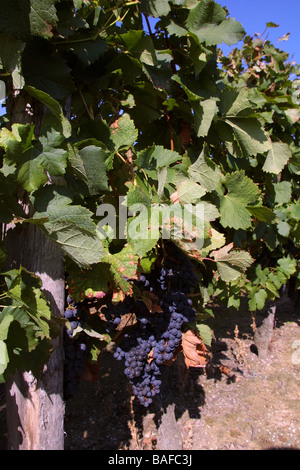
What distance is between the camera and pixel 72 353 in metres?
1.31

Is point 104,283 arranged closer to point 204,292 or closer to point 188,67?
point 204,292

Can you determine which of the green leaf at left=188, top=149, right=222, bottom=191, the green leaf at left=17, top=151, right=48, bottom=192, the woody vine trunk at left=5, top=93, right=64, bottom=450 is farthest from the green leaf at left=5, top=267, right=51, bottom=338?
the green leaf at left=188, top=149, right=222, bottom=191

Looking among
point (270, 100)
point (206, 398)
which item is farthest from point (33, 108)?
point (206, 398)

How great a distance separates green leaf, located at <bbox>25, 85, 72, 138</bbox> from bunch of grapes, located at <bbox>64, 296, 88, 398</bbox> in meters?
0.61

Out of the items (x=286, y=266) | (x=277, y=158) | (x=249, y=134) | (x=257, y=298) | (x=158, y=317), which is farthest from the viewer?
(x=286, y=266)

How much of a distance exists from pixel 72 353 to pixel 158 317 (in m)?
0.35

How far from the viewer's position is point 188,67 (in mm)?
1524

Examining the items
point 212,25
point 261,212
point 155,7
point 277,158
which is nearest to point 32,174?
point 155,7

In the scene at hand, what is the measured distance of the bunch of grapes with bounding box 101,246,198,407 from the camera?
1.39 meters

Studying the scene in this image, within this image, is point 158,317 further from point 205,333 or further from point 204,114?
point 204,114

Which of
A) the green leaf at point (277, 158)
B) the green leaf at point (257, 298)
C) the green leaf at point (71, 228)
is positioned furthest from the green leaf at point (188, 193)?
the green leaf at point (257, 298)

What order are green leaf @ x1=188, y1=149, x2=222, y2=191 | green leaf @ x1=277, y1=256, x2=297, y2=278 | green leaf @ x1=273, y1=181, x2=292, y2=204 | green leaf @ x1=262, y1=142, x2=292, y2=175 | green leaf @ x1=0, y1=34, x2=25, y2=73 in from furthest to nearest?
green leaf @ x1=277, y1=256, x2=297, y2=278 → green leaf @ x1=273, y1=181, x2=292, y2=204 → green leaf @ x1=262, y1=142, x2=292, y2=175 → green leaf @ x1=188, y1=149, x2=222, y2=191 → green leaf @ x1=0, y1=34, x2=25, y2=73

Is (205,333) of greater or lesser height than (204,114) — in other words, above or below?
below

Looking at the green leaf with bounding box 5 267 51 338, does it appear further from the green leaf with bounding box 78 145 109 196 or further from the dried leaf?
the dried leaf
